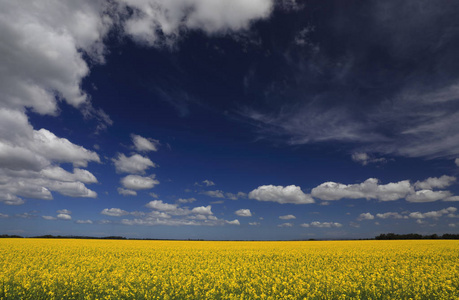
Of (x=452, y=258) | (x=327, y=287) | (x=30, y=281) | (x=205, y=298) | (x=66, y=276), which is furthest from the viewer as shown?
(x=452, y=258)

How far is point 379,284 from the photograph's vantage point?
33.0 ft

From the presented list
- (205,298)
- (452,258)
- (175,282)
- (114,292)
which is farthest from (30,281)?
(452,258)

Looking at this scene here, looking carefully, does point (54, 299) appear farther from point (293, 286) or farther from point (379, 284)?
point (379, 284)

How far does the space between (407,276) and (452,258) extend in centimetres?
1238

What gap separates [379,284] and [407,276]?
7.37ft

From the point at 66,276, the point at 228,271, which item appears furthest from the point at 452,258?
the point at 66,276

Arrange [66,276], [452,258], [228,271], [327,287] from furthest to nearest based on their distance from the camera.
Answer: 1. [452,258]
2. [228,271]
3. [66,276]
4. [327,287]

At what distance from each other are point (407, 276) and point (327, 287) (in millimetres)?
4446

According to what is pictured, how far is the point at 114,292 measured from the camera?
9008mm

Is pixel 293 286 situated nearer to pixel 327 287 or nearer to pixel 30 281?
pixel 327 287

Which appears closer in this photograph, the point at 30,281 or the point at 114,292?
the point at 114,292

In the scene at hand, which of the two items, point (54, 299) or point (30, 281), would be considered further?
point (30, 281)

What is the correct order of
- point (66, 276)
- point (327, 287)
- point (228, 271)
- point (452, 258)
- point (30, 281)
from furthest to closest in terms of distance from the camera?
1. point (452, 258)
2. point (228, 271)
3. point (66, 276)
4. point (30, 281)
5. point (327, 287)

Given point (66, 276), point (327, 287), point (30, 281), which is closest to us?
point (327, 287)
